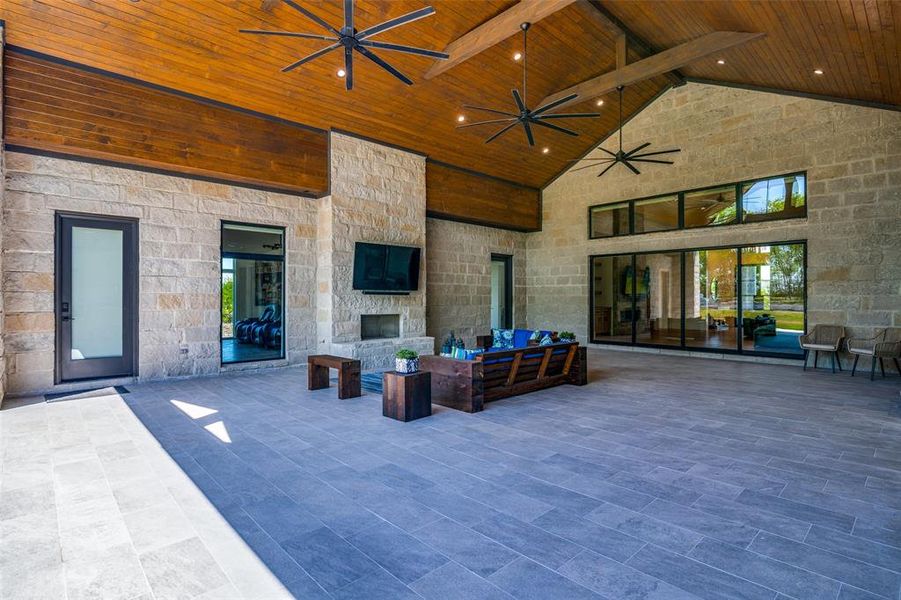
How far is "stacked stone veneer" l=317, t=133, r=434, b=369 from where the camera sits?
781cm

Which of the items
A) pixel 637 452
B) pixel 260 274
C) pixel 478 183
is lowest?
pixel 637 452

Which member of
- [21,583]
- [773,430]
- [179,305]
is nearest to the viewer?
[21,583]

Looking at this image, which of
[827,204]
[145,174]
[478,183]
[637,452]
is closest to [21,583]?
[637,452]

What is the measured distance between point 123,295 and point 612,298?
9513 millimetres

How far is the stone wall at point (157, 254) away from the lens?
554 cm

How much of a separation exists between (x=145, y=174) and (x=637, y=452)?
7.04m

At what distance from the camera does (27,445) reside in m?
3.80

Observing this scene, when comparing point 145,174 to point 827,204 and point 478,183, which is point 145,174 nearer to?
point 478,183

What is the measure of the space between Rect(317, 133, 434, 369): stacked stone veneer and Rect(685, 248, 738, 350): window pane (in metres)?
5.53

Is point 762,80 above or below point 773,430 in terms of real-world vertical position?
above

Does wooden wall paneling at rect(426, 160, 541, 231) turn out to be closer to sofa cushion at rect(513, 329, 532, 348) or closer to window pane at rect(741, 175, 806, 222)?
sofa cushion at rect(513, 329, 532, 348)

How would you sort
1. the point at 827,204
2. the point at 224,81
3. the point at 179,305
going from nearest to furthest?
the point at 224,81 < the point at 179,305 < the point at 827,204

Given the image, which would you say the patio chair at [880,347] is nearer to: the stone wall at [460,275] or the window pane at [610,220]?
the window pane at [610,220]

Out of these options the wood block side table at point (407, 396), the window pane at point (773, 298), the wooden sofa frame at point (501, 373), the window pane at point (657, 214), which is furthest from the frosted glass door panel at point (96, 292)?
the window pane at point (773, 298)
